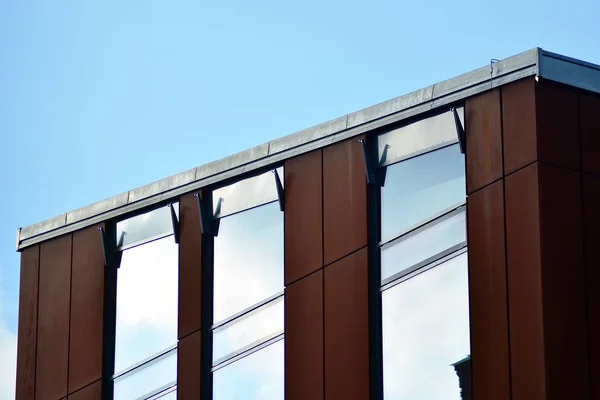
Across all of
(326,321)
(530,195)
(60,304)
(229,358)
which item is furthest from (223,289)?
(530,195)

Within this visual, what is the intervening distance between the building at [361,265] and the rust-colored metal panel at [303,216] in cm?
3

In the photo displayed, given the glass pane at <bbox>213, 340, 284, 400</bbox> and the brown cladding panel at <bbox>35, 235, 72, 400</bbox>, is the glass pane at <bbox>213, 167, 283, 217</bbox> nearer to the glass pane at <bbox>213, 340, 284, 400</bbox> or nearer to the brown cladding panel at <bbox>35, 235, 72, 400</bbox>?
the glass pane at <bbox>213, 340, 284, 400</bbox>

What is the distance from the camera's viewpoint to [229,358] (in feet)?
65.1

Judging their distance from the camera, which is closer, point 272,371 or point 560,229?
point 560,229

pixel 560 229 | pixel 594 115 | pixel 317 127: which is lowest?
pixel 560 229

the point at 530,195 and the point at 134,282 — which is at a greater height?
the point at 134,282


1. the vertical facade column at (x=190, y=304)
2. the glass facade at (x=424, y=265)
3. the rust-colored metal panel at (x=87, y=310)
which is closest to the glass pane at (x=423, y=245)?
the glass facade at (x=424, y=265)

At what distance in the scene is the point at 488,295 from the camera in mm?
15945

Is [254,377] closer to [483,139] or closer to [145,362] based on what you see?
[145,362]

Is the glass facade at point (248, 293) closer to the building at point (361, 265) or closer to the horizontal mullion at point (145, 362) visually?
the building at point (361, 265)

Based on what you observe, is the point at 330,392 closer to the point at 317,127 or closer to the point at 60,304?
the point at 317,127

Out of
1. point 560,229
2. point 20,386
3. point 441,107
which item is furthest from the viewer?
point 20,386

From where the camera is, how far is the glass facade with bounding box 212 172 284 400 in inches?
756

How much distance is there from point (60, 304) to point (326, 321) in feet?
22.0
